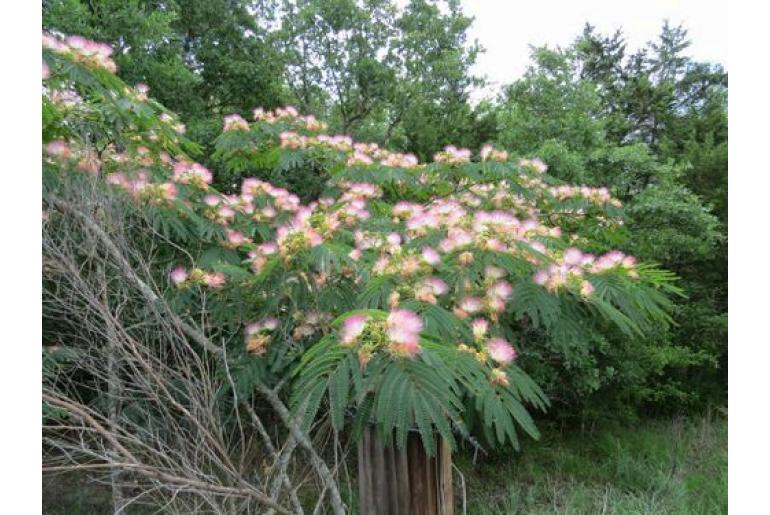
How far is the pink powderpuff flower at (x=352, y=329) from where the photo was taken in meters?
1.63

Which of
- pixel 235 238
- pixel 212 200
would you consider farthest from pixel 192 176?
pixel 235 238

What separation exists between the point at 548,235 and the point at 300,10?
418 inches

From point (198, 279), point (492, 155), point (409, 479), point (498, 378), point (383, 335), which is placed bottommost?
point (409, 479)

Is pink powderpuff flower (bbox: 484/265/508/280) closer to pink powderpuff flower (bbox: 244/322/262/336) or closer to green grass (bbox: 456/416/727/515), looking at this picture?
pink powderpuff flower (bbox: 244/322/262/336)

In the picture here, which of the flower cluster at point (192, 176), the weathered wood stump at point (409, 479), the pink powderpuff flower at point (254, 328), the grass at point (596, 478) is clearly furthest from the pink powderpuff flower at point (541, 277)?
the grass at point (596, 478)

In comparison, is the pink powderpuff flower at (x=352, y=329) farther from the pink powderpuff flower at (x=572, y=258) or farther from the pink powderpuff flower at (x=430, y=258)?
the pink powderpuff flower at (x=572, y=258)

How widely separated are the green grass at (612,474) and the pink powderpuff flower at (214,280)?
10.5 feet

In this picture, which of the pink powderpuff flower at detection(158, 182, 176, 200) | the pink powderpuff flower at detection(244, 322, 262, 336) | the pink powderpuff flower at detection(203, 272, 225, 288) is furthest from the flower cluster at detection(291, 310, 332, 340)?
the pink powderpuff flower at detection(158, 182, 176, 200)

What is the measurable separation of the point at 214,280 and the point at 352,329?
1.42 meters

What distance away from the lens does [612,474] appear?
5.31 m

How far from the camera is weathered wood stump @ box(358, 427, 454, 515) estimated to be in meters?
2.50

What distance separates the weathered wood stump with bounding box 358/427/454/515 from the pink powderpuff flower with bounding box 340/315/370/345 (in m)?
1.01

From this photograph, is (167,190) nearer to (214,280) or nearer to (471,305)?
(214,280)

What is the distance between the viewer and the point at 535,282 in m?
2.42
